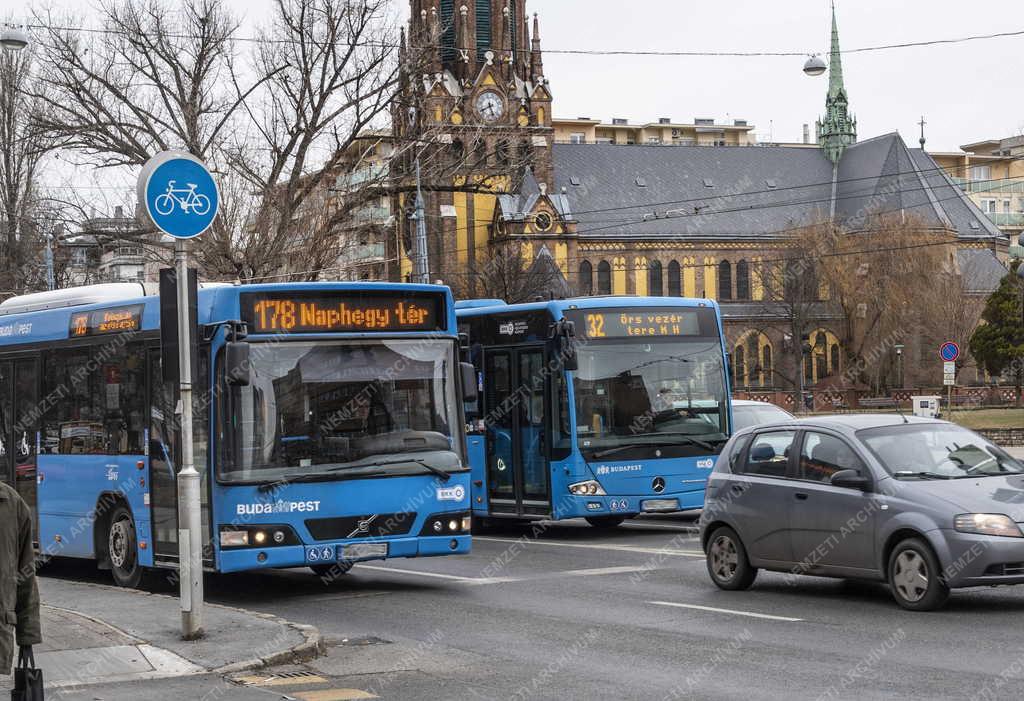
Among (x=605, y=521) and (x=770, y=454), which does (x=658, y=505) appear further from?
(x=770, y=454)

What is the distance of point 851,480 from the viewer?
12.1m

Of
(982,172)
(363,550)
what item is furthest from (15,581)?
(982,172)

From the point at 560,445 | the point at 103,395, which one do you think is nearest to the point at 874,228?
the point at 560,445

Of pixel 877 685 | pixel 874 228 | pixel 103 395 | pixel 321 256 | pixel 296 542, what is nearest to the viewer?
pixel 877 685

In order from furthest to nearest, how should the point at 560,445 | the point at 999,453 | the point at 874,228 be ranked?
1. the point at 874,228
2. the point at 560,445
3. the point at 999,453

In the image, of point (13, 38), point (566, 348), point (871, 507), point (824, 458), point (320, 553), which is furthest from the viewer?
point (13, 38)

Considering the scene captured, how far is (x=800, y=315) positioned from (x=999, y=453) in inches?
3170

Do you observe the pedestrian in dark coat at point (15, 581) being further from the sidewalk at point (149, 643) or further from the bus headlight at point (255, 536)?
the bus headlight at point (255, 536)

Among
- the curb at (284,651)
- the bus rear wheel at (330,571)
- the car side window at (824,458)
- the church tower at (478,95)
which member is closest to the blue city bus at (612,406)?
the bus rear wheel at (330,571)

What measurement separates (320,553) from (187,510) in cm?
288

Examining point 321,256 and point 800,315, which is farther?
point 800,315

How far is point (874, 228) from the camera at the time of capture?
82.6 meters

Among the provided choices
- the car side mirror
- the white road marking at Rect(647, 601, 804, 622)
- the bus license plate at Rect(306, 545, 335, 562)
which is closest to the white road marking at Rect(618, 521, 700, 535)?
the white road marking at Rect(647, 601, 804, 622)

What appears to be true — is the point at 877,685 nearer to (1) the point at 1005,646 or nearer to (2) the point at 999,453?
(1) the point at 1005,646
